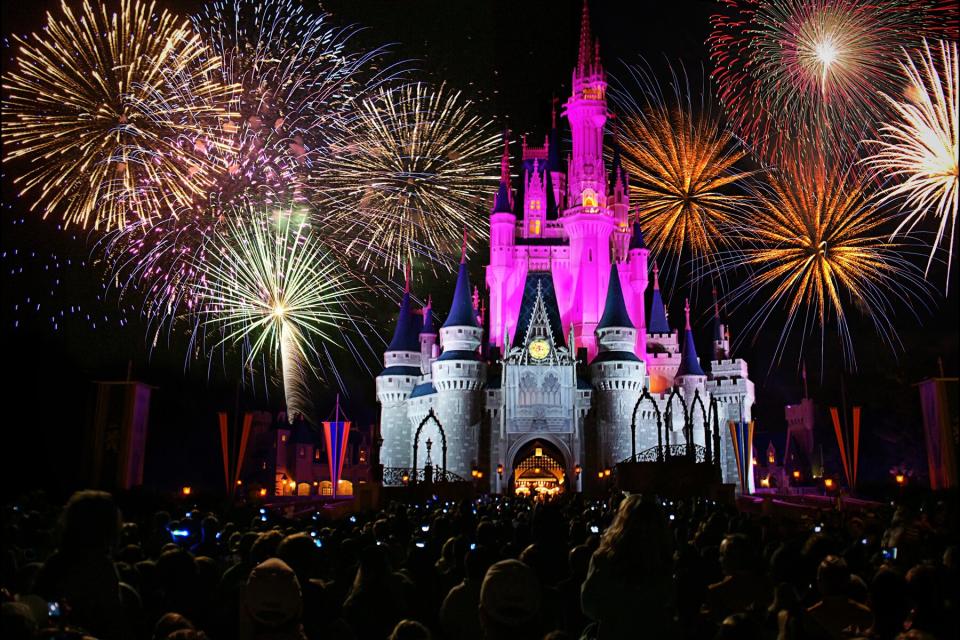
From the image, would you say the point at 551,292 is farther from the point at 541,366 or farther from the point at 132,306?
the point at 132,306

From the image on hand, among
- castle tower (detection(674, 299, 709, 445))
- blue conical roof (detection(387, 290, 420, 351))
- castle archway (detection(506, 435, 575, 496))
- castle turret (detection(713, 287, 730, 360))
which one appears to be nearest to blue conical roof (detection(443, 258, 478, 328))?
blue conical roof (detection(387, 290, 420, 351))

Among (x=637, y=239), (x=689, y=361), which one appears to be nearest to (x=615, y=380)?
(x=689, y=361)

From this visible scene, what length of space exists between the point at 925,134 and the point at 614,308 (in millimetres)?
43861

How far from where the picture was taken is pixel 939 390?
102 feet

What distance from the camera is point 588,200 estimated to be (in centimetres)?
6569

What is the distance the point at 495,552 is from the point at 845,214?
2315 cm

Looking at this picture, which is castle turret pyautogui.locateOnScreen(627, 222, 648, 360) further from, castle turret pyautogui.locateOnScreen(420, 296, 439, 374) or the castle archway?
castle turret pyautogui.locateOnScreen(420, 296, 439, 374)

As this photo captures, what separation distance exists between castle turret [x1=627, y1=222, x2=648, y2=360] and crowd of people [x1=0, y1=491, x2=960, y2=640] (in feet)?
188

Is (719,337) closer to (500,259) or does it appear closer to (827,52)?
(500,259)

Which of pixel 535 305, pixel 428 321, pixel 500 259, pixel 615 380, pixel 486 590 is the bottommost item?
pixel 486 590

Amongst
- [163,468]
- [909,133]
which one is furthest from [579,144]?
[909,133]

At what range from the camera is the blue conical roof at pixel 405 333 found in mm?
67188

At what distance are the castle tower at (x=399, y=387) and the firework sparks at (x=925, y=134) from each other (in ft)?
151

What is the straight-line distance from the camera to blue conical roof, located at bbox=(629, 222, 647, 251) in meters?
69.3
